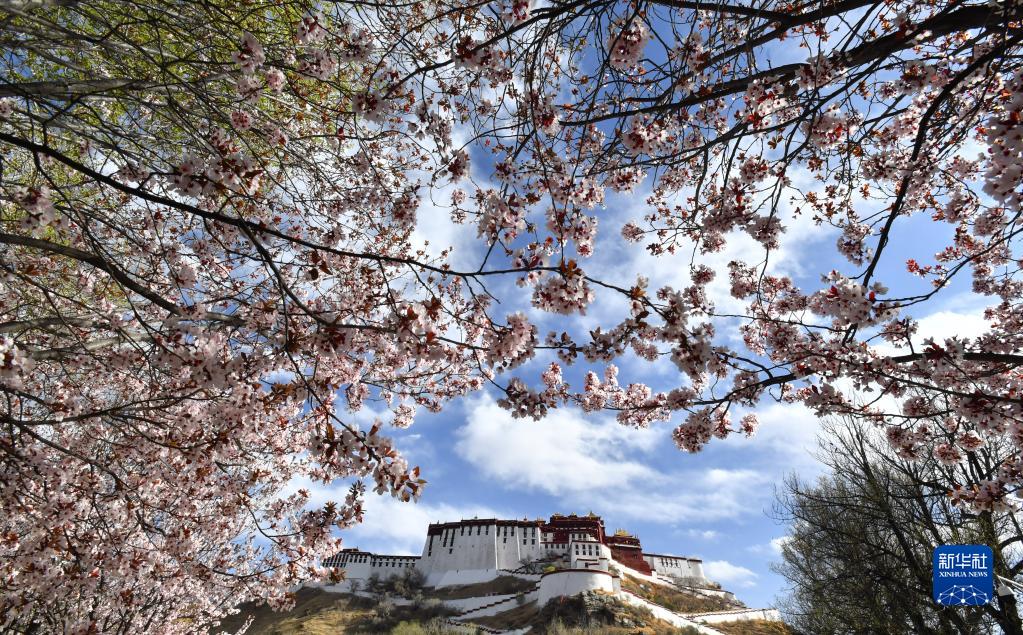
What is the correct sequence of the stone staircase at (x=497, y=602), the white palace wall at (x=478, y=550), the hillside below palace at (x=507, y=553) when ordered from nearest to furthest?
the stone staircase at (x=497, y=602)
the hillside below palace at (x=507, y=553)
the white palace wall at (x=478, y=550)

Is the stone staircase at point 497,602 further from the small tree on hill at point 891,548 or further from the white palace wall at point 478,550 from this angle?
the small tree on hill at point 891,548

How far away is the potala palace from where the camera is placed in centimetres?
3922

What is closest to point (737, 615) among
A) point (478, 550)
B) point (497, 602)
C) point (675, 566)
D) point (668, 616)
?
point (668, 616)

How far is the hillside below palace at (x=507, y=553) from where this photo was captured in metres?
41.6

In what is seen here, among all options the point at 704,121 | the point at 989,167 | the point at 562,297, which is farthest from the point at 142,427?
the point at 989,167

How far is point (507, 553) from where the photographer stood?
44406 mm

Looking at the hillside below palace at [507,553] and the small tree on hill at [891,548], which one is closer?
the small tree on hill at [891,548]

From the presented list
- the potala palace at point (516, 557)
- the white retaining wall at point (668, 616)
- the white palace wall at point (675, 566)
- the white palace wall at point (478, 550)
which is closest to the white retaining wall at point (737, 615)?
the white retaining wall at point (668, 616)

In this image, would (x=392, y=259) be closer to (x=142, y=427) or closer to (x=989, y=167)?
(x=989, y=167)

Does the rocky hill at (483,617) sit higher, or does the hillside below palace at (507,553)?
the hillside below palace at (507,553)

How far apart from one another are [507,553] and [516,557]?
34.7 inches

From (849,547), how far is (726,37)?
13.6m

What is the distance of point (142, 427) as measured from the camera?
533 centimetres

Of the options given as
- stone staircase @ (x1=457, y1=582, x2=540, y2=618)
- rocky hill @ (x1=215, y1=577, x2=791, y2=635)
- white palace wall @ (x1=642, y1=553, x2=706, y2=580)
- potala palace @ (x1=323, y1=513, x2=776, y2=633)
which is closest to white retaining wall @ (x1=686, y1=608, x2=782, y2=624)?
rocky hill @ (x1=215, y1=577, x2=791, y2=635)
